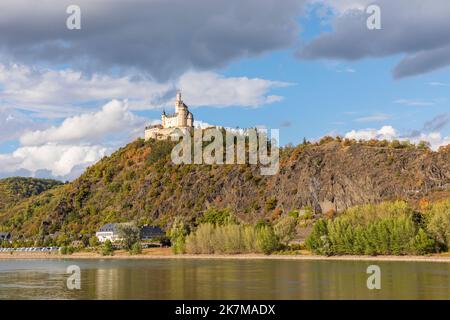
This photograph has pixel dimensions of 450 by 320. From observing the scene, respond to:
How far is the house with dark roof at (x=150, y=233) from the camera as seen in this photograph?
6257 inches

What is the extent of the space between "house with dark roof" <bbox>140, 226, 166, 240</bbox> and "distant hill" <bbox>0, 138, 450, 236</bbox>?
8.29 m

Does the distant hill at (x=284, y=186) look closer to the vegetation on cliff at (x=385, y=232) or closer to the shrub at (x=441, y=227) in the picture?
the vegetation on cliff at (x=385, y=232)

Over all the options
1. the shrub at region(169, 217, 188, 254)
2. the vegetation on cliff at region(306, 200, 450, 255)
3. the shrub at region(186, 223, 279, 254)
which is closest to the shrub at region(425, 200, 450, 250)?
the vegetation on cliff at region(306, 200, 450, 255)

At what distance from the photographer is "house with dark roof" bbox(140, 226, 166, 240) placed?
15894cm

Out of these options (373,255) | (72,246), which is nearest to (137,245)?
(72,246)

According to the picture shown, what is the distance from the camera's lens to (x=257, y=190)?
171m

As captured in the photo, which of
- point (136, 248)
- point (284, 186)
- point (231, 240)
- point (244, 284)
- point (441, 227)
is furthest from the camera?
point (284, 186)

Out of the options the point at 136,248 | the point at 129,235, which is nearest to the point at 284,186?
the point at 129,235

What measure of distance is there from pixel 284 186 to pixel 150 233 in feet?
125

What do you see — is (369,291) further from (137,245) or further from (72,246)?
(72,246)

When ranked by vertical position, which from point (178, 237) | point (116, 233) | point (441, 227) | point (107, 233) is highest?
point (441, 227)

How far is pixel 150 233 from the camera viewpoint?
16200 centimetres

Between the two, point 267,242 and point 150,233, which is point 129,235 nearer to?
point 150,233

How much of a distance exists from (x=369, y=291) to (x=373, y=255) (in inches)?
2099
